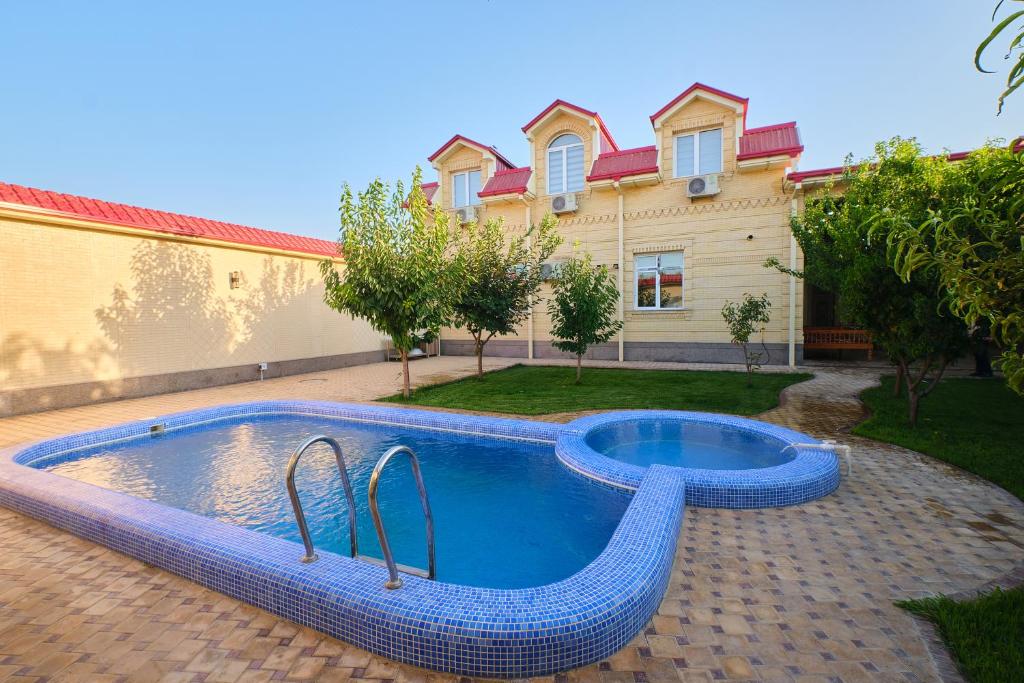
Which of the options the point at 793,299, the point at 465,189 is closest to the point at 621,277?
the point at 793,299

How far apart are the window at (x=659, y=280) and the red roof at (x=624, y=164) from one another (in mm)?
2653

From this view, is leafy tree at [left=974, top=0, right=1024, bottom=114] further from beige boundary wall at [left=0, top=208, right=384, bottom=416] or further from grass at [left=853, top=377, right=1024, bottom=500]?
beige boundary wall at [left=0, top=208, right=384, bottom=416]

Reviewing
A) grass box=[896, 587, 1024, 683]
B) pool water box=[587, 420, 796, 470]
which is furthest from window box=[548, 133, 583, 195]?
grass box=[896, 587, 1024, 683]

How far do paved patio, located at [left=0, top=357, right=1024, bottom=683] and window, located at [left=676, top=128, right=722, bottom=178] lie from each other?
11579 millimetres

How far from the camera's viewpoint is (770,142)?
13211 millimetres

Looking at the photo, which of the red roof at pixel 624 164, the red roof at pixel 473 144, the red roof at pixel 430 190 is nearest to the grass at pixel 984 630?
the red roof at pixel 624 164

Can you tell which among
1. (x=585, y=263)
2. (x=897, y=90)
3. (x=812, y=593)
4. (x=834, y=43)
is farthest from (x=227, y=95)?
(x=812, y=593)

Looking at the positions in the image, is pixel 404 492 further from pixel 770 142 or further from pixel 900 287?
pixel 770 142

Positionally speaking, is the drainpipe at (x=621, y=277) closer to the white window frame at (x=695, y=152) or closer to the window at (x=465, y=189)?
the white window frame at (x=695, y=152)

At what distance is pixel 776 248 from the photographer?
43.9 ft

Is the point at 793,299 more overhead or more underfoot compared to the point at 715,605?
more overhead

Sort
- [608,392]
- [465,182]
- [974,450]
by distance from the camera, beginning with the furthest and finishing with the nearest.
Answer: [465,182] → [608,392] → [974,450]

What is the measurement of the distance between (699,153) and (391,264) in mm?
10487

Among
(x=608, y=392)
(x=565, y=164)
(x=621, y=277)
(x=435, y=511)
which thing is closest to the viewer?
(x=435, y=511)
